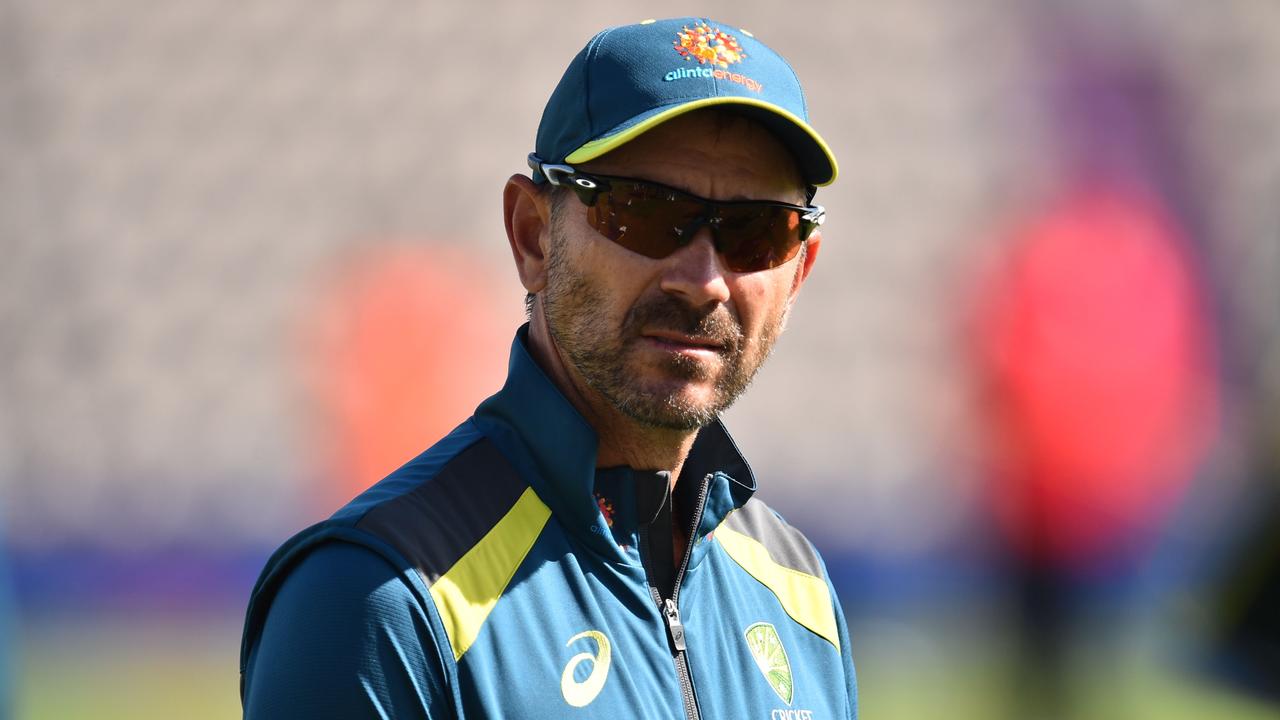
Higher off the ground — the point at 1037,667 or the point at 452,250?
the point at 452,250

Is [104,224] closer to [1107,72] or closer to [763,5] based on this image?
[763,5]

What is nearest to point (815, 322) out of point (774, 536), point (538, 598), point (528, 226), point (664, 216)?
point (774, 536)

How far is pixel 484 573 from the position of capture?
1.24m

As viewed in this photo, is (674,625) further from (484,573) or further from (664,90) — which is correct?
(664,90)

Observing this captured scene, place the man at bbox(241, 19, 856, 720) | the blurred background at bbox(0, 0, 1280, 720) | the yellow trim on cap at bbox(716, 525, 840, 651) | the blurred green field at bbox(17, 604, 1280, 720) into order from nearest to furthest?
the man at bbox(241, 19, 856, 720), the yellow trim on cap at bbox(716, 525, 840, 651), the blurred green field at bbox(17, 604, 1280, 720), the blurred background at bbox(0, 0, 1280, 720)

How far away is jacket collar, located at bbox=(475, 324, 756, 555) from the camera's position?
1345 millimetres

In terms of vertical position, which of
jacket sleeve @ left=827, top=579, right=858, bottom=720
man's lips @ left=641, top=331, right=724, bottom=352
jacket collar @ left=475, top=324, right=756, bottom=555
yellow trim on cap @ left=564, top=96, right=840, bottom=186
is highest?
yellow trim on cap @ left=564, top=96, right=840, bottom=186

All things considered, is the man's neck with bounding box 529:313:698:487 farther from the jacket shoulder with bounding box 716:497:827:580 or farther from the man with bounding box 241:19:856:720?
the jacket shoulder with bounding box 716:497:827:580

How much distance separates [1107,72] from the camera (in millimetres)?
4527

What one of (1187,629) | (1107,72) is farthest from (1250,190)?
(1187,629)

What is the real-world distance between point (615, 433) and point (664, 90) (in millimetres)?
390

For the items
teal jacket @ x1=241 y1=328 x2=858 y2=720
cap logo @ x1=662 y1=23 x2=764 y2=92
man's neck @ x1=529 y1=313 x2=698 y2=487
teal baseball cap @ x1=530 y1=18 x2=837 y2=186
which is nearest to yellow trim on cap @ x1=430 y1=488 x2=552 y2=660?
teal jacket @ x1=241 y1=328 x2=858 y2=720

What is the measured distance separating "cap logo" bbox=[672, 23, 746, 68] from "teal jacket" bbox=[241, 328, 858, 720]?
0.39m

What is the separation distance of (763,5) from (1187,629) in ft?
8.57
